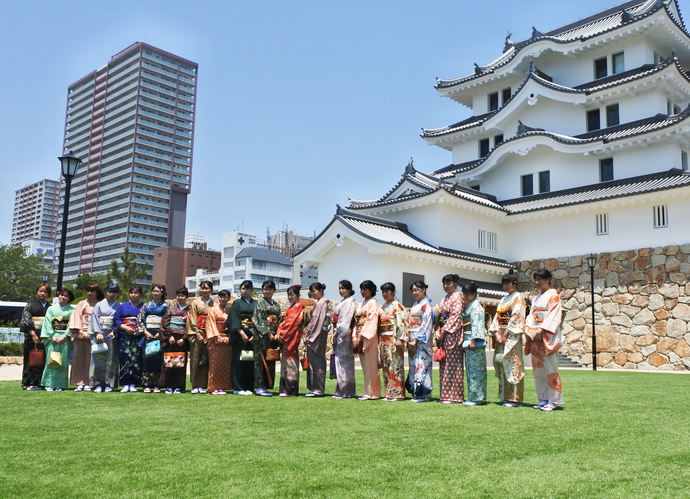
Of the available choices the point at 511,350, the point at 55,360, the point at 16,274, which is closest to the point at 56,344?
the point at 55,360

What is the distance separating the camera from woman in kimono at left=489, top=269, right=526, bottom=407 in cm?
749

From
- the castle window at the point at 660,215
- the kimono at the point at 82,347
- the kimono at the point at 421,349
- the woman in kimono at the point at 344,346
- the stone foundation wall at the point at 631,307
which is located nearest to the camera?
the kimono at the point at 421,349

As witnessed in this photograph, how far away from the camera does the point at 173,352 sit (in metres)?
8.70

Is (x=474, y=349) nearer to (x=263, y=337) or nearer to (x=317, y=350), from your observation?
(x=317, y=350)

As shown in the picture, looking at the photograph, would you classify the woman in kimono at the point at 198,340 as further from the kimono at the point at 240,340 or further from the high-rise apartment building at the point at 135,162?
the high-rise apartment building at the point at 135,162

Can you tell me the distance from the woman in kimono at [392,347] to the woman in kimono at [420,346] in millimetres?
136

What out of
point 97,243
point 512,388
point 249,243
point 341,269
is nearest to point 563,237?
point 341,269

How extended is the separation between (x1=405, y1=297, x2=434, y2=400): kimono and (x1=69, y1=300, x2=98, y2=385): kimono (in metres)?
5.20

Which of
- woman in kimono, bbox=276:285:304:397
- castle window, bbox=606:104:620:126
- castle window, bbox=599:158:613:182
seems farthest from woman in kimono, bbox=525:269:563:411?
castle window, bbox=606:104:620:126

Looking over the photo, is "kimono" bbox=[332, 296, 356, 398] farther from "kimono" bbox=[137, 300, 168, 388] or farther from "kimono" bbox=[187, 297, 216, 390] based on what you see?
"kimono" bbox=[137, 300, 168, 388]

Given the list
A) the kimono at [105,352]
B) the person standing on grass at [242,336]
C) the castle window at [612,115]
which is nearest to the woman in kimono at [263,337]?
the person standing on grass at [242,336]

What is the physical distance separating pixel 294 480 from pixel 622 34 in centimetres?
2372

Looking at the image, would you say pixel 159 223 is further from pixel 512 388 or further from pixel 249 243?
pixel 512 388

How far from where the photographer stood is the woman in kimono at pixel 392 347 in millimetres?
8234
